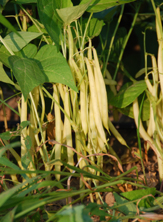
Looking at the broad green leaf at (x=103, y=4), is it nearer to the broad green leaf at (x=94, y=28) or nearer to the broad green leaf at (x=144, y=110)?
the broad green leaf at (x=94, y=28)

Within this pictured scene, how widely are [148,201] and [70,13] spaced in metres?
0.41

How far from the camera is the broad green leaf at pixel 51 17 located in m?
0.50

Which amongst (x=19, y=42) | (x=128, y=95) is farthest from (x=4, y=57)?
(x=128, y=95)

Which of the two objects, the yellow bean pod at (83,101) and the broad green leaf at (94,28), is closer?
the yellow bean pod at (83,101)

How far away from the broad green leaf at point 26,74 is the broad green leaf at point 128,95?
0.22 m

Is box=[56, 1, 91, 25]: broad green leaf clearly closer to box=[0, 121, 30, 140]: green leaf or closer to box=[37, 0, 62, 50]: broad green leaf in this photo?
box=[37, 0, 62, 50]: broad green leaf

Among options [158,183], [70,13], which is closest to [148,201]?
[158,183]

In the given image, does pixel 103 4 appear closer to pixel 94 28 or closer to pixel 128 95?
pixel 94 28

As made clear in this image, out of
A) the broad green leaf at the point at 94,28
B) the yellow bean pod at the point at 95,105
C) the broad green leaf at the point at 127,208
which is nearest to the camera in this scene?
the broad green leaf at the point at 127,208

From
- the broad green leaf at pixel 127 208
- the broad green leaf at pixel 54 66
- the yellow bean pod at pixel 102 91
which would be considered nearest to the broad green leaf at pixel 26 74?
the broad green leaf at pixel 54 66

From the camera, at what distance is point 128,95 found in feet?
2.00

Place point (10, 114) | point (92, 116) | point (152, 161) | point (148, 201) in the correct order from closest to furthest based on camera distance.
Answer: point (148, 201)
point (92, 116)
point (152, 161)
point (10, 114)

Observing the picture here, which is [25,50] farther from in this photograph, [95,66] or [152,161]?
[152,161]

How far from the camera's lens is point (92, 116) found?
21.6 inches
